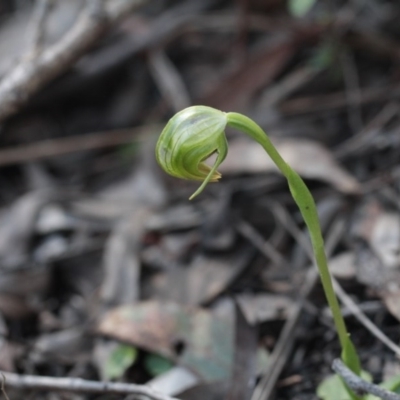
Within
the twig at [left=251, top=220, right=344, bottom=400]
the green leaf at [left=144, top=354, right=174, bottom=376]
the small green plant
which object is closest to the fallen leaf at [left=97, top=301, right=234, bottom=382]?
the green leaf at [left=144, top=354, right=174, bottom=376]

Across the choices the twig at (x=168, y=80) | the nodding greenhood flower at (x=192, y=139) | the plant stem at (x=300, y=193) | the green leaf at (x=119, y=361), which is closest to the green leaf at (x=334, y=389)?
the plant stem at (x=300, y=193)

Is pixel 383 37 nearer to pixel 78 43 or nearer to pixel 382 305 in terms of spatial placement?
pixel 78 43

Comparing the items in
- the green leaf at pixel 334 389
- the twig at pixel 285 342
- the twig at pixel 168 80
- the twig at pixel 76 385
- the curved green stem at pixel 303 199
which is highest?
the curved green stem at pixel 303 199

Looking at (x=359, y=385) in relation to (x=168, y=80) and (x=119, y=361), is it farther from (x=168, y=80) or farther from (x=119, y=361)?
(x=168, y=80)

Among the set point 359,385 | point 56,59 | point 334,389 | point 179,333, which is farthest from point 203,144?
point 56,59

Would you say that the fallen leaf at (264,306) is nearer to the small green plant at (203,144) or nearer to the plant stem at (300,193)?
the plant stem at (300,193)

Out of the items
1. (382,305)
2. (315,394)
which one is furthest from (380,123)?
(315,394)
